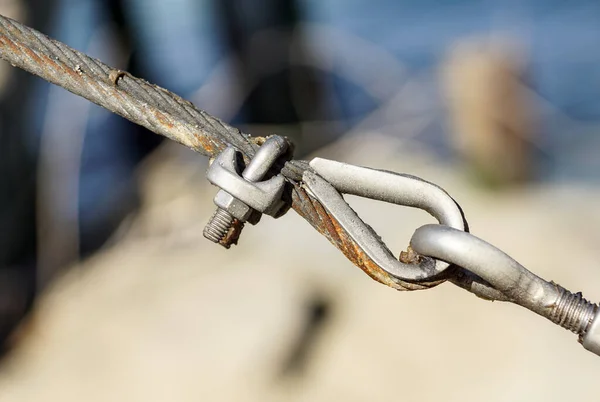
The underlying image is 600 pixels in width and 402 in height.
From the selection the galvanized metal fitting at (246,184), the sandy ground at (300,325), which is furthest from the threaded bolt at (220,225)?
the sandy ground at (300,325)

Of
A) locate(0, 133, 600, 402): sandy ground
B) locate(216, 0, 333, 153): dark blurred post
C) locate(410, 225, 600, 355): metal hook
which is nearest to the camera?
locate(410, 225, 600, 355): metal hook

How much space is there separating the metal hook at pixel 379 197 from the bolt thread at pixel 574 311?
9cm

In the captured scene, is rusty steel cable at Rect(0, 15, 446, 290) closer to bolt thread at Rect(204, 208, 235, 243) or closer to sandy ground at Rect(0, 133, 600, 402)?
bolt thread at Rect(204, 208, 235, 243)

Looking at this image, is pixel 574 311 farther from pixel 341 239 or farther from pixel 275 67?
pixel 275 67

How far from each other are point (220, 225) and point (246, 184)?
0.17 feet

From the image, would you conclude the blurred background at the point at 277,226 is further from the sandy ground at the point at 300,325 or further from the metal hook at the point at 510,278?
the metal hook at the point at 510,278

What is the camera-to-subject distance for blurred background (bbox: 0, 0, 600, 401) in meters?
1.82

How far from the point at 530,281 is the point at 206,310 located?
1713mm

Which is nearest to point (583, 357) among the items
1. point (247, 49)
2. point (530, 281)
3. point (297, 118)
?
point (530, 281)

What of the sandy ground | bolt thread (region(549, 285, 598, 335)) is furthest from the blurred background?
bolt thread (region(549, 285, 598, 335))

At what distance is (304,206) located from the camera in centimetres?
51

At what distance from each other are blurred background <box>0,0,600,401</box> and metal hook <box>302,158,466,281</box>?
131 cm

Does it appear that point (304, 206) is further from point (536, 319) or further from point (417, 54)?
point (417, 54)

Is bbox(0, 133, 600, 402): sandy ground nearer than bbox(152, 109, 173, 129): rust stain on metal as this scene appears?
No
